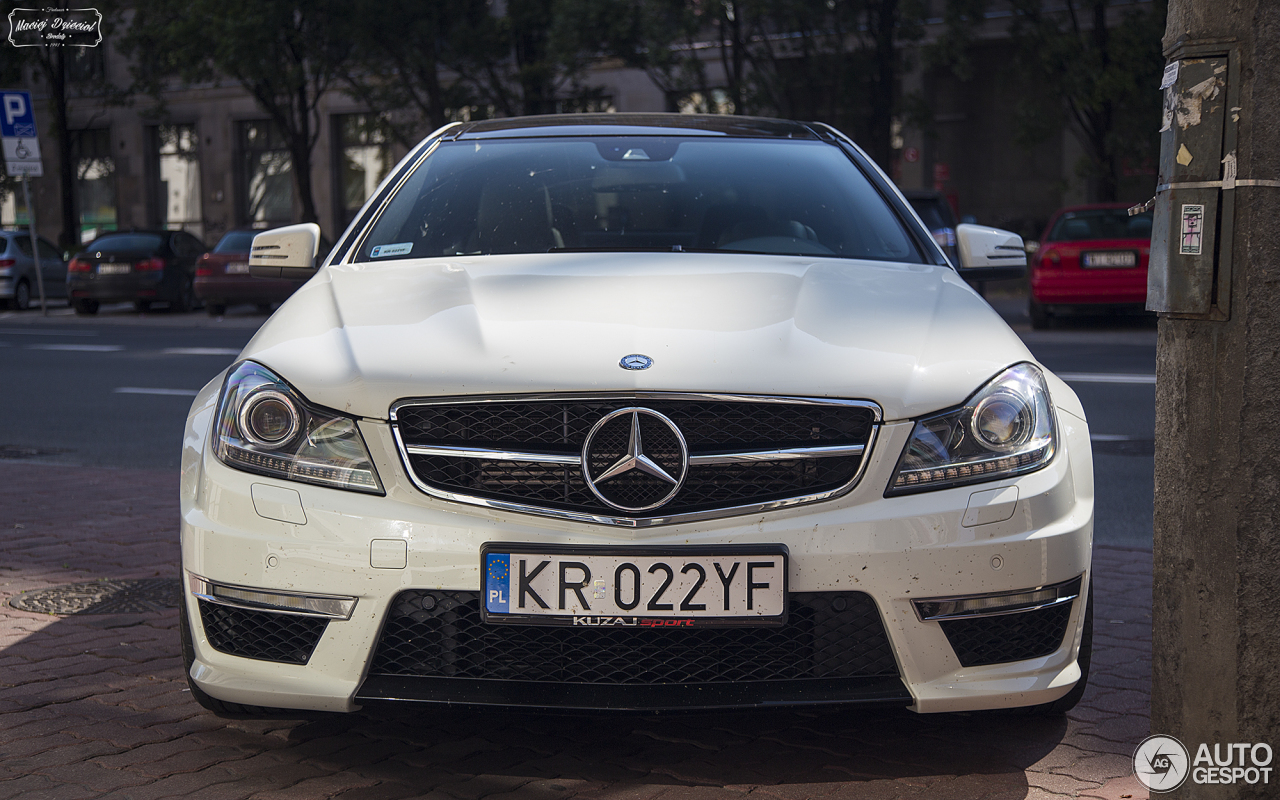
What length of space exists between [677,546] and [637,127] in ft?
7.44

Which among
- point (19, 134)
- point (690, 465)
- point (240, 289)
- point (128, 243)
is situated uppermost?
point (690, 465)

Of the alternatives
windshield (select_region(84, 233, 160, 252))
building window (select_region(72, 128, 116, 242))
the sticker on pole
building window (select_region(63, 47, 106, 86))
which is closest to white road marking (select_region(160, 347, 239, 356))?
windshield (select_region(84, 233, 160, 252))

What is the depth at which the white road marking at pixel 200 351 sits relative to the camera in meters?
15.8

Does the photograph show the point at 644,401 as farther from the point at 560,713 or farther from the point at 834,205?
the point at 834,205

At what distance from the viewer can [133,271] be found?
80.5 feet

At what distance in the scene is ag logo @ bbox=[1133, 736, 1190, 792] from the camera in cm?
250

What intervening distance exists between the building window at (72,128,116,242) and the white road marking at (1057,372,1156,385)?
125 feet

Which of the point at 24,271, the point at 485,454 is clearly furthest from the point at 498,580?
the point at 24,271

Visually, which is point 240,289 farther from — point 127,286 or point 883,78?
point 883,78

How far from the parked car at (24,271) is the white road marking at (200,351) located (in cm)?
1195

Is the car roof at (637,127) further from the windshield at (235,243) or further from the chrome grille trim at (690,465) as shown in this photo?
the windshield at (235,243)

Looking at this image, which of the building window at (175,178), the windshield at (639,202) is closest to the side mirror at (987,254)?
the windshield at (639,202)

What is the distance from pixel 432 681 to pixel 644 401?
718 millimetres

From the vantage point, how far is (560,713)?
2844mm
